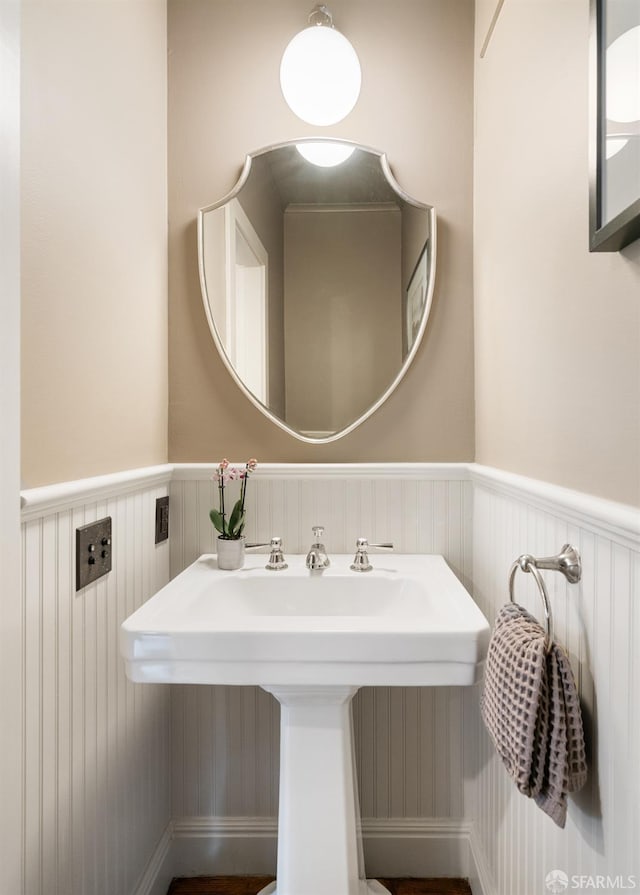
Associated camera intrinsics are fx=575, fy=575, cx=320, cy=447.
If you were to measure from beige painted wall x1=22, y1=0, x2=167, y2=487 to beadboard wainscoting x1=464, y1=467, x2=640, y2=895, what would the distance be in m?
0.81

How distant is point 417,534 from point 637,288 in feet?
3.16

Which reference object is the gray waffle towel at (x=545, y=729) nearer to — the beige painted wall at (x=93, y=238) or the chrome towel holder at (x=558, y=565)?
the chrome towel holder at (x=558, y=565)

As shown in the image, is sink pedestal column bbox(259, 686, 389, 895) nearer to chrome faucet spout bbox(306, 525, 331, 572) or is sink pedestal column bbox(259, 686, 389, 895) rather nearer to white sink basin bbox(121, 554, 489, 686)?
white sink basin bbox(121, 554, 489, 686)

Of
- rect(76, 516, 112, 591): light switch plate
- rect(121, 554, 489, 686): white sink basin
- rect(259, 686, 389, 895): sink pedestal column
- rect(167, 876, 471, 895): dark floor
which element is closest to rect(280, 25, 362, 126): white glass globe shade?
rect(76, 516, 112, 591): light switch plate

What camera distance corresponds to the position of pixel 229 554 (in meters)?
1.38

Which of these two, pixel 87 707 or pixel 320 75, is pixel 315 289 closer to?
pixel 320 75

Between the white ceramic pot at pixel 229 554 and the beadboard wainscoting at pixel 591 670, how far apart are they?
2.00ft

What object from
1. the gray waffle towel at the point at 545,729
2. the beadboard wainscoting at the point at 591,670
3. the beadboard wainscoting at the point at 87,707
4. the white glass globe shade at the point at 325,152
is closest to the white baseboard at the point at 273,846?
the beadboard wainscoting at the point at 87,707

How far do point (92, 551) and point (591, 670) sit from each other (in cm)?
85

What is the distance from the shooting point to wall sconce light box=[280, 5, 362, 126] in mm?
1436

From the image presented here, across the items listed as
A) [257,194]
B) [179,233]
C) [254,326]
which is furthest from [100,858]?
[257,194]

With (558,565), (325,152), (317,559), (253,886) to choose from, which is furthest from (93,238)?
(253,886)

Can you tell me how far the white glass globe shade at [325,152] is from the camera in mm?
1519

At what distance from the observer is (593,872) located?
75cm
